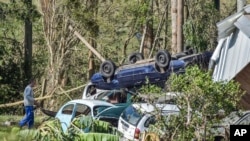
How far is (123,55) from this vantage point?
1548 inches

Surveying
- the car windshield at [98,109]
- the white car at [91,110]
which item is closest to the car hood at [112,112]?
the white car at [91,110]

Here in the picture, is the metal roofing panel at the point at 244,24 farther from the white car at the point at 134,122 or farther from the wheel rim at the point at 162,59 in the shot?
the wheel rim at the point at 162,59

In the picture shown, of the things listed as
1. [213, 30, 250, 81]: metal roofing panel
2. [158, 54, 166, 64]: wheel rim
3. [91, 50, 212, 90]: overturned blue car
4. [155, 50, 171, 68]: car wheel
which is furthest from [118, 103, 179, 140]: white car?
[158, 54, 166, 64]: wheel rim

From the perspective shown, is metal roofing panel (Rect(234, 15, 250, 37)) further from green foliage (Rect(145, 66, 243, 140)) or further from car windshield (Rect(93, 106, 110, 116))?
green foliage (Rect(145, 66, 243, 140))

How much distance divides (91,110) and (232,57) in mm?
4205

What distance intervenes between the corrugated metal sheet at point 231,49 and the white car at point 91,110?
3.03m

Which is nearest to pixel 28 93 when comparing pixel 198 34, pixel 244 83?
pixel 244 83

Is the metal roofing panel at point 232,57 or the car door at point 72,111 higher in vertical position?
the metal roofing panel at point 232,57

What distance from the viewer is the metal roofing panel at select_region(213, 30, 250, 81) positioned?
61.7ft

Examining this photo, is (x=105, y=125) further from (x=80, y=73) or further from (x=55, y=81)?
(x=80, y=73)

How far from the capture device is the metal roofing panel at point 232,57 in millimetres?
18797

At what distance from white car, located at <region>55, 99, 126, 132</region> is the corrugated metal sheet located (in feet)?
9.96

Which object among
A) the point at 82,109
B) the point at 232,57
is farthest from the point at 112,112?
the point at 232,57

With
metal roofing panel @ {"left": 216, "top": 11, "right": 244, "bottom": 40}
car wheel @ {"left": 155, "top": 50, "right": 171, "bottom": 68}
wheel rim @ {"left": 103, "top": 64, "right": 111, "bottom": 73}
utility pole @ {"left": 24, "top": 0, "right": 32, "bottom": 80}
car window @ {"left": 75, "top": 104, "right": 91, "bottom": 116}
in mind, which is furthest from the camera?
utility pole @ {"left": 24, "top": 0, "right": 32, "bottom": 80}
